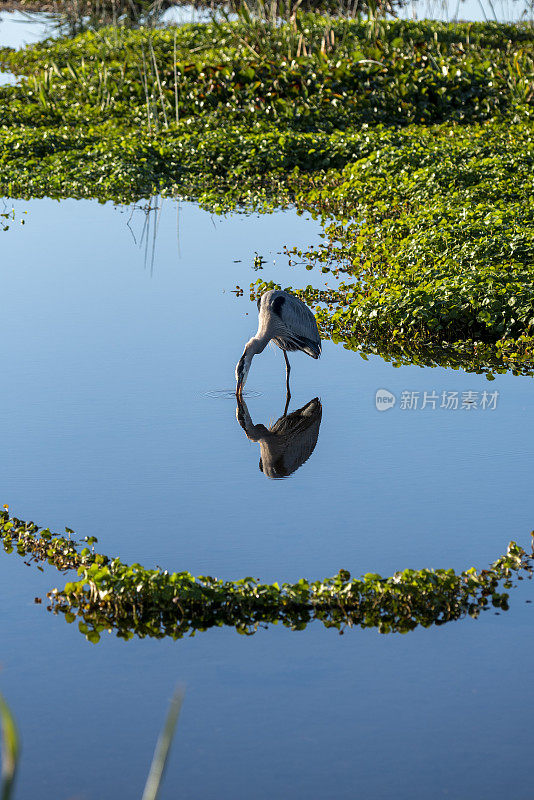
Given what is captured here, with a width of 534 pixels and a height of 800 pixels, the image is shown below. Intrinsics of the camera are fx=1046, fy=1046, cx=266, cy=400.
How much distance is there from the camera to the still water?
3.94 metres

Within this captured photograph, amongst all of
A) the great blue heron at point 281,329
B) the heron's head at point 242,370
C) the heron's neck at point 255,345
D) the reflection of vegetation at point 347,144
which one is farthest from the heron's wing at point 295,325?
the reflection of vegetation at point 347,144

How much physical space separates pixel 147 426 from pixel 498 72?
12.5 m

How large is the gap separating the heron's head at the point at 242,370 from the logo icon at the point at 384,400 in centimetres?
96

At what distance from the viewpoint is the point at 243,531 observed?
5.61 m

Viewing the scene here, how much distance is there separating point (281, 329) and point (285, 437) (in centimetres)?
93

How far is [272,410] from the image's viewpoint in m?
7.38

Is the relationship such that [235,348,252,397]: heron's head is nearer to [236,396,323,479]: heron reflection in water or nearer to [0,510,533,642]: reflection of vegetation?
[236,396,323,479]: heron reflection in water

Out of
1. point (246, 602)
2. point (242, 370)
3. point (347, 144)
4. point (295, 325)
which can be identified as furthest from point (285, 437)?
point (347, 144)

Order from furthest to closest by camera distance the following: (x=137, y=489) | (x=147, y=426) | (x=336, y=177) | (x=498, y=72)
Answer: (x=498, y=72) < (x=336, y=177) < (x=147, y=426) < (x=137, y=489)

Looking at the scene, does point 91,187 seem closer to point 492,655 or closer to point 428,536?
point 428,536

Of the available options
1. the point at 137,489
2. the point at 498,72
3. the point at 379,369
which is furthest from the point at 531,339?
the point at 498,72

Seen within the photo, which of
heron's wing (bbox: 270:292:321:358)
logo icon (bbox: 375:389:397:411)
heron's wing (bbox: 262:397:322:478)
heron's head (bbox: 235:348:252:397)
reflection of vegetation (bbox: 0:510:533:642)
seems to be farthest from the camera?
heron's wing (bbox: 270:292:321:358)

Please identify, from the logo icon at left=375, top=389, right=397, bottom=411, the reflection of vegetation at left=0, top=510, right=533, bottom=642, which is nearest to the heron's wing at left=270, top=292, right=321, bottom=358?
the logo icon at left=375, top=389, right=397, bottom=411

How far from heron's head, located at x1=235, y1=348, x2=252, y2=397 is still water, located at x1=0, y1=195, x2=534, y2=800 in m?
0.17
